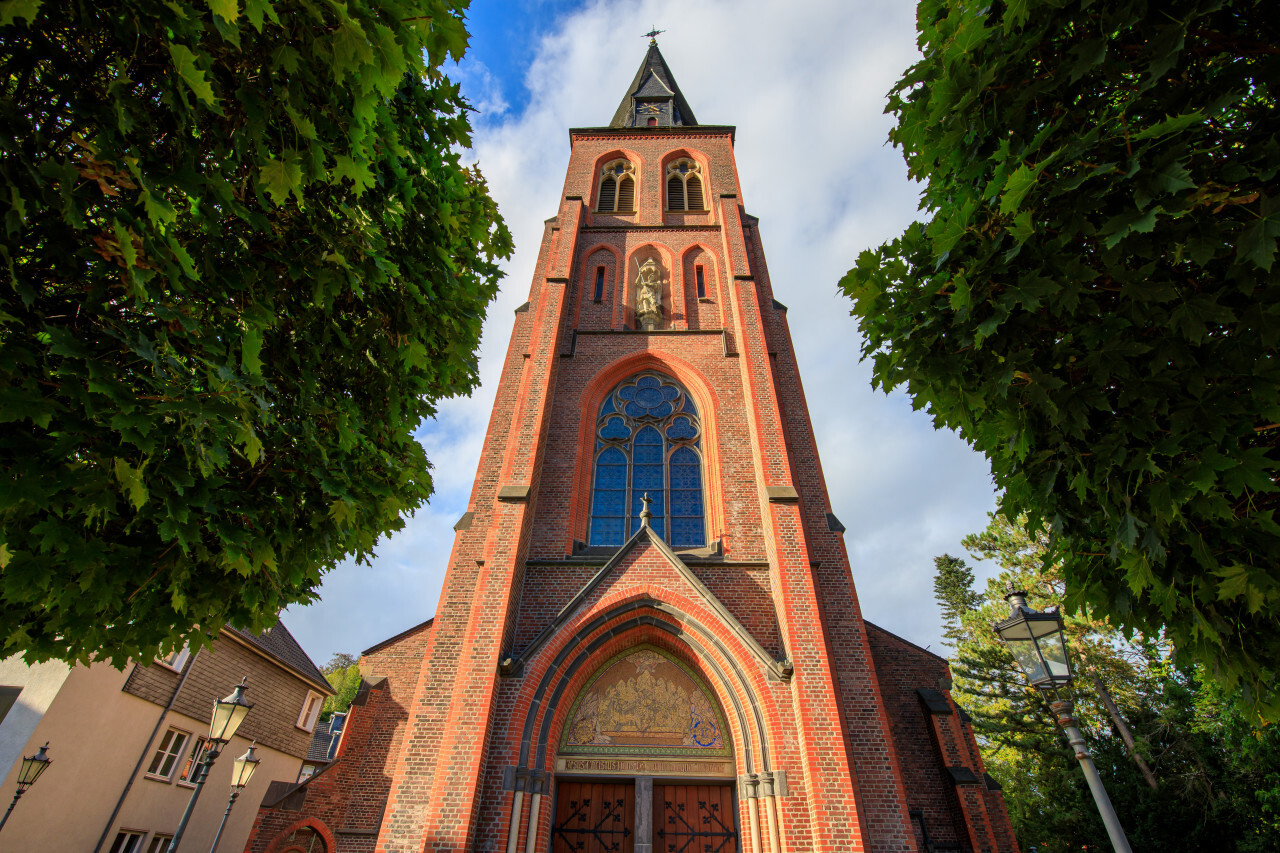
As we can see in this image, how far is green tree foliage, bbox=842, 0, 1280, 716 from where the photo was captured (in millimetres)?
3297

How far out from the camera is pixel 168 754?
15.1 meters

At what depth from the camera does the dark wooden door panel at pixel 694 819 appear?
8188 millimetres

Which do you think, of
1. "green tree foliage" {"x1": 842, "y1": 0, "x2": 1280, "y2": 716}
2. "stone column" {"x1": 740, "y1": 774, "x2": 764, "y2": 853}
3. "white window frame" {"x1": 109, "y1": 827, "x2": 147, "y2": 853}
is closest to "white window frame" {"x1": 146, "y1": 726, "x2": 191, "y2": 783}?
"white window frame" {"x1": 109, "y1": 827, "x2": 147, "y2": 853}

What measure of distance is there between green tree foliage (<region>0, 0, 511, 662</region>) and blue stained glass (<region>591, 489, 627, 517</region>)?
6734 mm

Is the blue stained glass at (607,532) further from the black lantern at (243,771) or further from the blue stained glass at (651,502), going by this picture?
the black lantern at (243,771)

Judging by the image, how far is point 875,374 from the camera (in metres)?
4.79

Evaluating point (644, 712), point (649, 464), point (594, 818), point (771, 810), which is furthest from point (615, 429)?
point (771, 810)

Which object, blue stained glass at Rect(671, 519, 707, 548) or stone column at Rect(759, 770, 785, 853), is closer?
stone column at Rect(759, 770, 785, 853)

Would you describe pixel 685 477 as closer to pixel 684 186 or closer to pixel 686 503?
pixel 686 503

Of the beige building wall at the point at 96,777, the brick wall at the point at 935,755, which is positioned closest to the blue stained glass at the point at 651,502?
the brick wall at the point at 935,755

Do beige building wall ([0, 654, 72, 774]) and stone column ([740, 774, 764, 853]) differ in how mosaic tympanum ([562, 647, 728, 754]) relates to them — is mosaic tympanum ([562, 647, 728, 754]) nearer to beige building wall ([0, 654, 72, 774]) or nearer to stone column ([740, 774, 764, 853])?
stone column ([740, 774, 764, 853])

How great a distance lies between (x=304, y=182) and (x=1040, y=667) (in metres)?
7.52

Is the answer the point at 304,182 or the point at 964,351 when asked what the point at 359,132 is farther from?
the point at 964,351

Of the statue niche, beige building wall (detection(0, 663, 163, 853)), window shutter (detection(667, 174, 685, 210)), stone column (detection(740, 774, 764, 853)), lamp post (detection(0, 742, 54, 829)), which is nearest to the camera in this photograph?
stone column (detection(740, 774, 764, 853))
